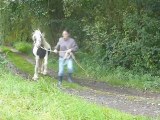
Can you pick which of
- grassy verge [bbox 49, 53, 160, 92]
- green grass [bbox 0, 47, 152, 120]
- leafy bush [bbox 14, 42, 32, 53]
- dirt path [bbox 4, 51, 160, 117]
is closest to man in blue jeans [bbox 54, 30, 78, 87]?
dirt path [bbox 4, 51, 160, 117]

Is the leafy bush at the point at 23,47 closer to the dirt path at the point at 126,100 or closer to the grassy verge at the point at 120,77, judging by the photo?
the grassy verge at the point at 120,77

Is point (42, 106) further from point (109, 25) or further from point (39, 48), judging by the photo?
point (109, 25)

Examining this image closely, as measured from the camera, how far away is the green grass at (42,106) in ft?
29.4

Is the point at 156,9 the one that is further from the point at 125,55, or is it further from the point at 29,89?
Answer: the point at 29,89

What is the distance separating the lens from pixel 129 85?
18.7m

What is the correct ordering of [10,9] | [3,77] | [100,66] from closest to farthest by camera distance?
[3,77], [100,66], [10,9]

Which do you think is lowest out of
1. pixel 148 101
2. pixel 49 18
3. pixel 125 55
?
pixel 148 101

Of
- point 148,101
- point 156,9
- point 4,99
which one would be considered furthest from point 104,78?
point 4,99

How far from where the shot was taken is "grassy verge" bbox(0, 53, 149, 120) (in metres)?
8.96

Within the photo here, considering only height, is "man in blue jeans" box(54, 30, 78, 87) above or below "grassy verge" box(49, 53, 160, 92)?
above

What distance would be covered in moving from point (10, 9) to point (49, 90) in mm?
16064

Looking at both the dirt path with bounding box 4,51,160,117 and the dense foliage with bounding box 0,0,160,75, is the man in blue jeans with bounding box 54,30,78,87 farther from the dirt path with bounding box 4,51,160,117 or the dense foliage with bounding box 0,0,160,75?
the dense foliage with bounding box 0,0,160,75

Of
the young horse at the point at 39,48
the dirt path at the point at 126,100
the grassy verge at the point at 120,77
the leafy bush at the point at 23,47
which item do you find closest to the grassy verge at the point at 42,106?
the dirt path at the point at 126,100

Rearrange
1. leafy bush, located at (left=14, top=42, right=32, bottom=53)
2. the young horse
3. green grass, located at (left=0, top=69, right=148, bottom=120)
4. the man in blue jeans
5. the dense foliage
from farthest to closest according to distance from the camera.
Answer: leafy bush, located at (left=14, top=42, right=32, bottom=53) < the dense foliage < the young horse < the man in blue jeans < green grass, located at (left=0, top=69, right=148, bottom=120)
